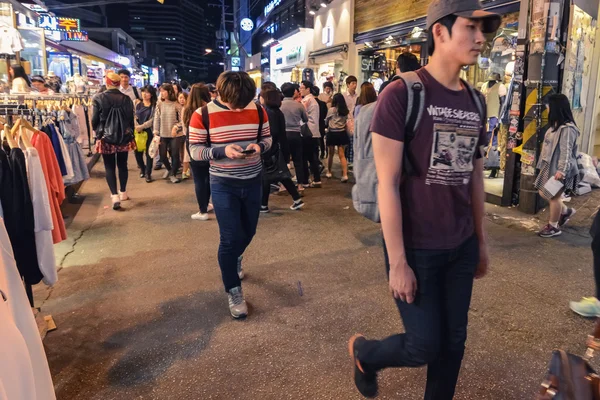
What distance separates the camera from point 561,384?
1624 millimetres

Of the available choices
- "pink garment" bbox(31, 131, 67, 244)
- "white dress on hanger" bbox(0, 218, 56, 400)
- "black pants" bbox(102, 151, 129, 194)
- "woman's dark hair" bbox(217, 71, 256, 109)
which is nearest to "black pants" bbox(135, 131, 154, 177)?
"black pants" bbox(102, 151, 129, 194)

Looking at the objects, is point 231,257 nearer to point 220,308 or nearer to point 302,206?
point 220,308

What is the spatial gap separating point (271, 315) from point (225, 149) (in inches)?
52.1

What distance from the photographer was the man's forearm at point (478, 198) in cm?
207

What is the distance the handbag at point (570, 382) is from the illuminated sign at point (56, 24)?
24096 mm

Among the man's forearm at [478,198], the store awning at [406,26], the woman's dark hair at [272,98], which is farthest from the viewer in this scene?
the store awning at [406,26]

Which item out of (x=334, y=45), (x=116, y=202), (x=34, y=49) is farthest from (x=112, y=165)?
(x=34, y=49)

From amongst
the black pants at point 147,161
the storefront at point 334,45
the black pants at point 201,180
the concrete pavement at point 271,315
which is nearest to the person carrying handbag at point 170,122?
the black pants at point 147,161

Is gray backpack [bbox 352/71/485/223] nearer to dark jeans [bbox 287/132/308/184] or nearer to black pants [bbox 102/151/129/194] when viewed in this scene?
dark jeans [bbox 287/132/308/184]

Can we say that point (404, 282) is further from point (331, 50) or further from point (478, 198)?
point (331, 50)

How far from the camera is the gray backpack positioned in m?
1.76

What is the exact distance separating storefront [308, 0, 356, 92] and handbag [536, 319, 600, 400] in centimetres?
1234

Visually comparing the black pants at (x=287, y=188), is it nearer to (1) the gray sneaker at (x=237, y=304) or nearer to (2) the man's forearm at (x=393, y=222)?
(1) the gray sneaker at (x=237, y=304)

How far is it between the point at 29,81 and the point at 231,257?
8.50 metres
